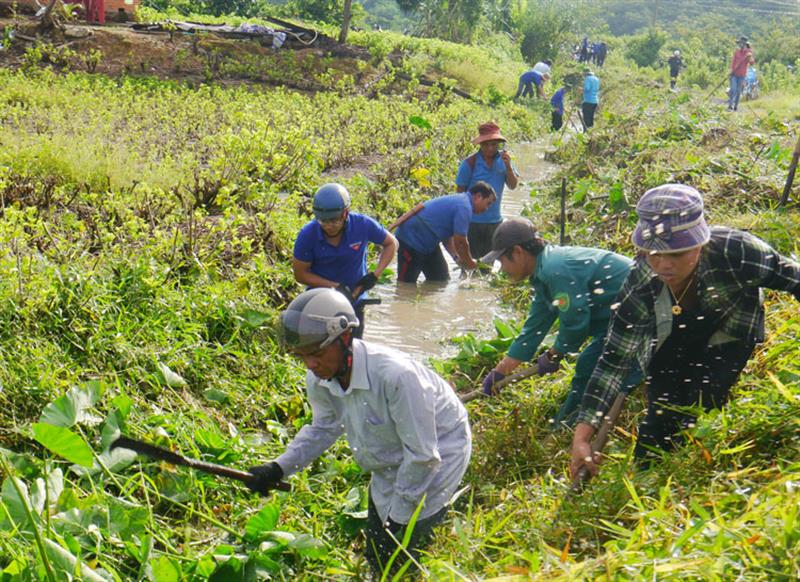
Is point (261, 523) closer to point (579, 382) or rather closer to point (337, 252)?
point (579, 382)

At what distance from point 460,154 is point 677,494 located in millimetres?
12533

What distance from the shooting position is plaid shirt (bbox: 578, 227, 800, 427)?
3.45 m

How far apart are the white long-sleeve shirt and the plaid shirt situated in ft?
1.94

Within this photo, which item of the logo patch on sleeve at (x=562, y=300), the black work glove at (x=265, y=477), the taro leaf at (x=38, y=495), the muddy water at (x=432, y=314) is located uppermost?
the logo patch on sleeve at (x=562, y=300)

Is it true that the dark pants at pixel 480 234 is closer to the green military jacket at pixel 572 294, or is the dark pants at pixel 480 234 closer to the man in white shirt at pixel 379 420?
the green military jacket at pixel 572 294

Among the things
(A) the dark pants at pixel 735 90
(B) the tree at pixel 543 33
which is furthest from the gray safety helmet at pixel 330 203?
(B) the tree at pixel 543 33

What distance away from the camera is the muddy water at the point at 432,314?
7781mm

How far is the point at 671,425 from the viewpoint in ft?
13.0

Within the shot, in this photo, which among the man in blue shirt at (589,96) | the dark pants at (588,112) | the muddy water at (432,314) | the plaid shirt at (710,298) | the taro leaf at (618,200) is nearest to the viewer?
the plaid shirt at (710,298)

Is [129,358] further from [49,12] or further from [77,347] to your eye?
[49,12]

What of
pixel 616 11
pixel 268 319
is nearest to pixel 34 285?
pixel 268 319

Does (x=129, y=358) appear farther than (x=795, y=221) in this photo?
No

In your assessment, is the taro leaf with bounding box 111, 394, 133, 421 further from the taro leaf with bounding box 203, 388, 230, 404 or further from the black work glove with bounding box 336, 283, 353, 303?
the black work glove with bounding box 336, 283, 353, 303

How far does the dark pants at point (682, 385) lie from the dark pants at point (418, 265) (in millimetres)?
4442
